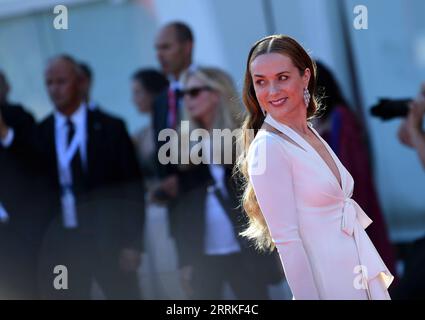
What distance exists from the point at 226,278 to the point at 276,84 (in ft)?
8.09

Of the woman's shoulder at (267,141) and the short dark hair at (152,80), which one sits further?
the short dark hair at (152,80)

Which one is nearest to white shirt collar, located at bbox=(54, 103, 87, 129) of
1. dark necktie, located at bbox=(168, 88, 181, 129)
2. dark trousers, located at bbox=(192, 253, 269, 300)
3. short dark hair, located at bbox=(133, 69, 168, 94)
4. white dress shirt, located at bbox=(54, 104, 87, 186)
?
white dress shirt, located at bbox=(54, 104, 87, 186)

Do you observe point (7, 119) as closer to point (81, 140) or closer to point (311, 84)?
point (81, 140)

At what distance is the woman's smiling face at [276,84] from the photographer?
2414 millimetres

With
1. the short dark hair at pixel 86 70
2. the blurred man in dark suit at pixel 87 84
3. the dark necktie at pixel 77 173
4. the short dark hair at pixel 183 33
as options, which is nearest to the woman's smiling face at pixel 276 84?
the short dark hair at pixel 183 33

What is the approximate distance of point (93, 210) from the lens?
5.02 metres

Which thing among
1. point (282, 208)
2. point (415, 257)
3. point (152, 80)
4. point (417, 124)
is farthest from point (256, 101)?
point (152, 80)

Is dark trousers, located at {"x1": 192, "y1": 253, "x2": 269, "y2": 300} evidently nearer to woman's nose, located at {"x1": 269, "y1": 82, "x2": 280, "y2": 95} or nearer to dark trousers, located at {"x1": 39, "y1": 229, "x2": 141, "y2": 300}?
dark trousers, located at {"x1": 39, "y1": 229, "x2": 141, "y2": 300}

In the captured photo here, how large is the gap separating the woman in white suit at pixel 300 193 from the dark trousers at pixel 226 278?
2.21 metres

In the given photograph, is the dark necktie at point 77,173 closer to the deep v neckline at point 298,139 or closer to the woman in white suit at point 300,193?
the woman in white suit at point 300,193

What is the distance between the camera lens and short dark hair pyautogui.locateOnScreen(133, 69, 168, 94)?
520 centimetres

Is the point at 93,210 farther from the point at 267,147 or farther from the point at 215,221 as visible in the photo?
the point at 267,147
